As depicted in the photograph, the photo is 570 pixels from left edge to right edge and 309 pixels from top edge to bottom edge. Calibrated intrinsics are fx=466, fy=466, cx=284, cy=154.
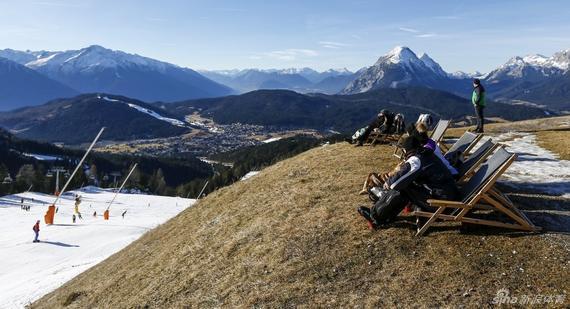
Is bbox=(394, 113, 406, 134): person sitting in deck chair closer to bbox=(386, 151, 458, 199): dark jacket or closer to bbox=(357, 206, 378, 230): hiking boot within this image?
bbox=(357, 206, 378, 230): hiking boot

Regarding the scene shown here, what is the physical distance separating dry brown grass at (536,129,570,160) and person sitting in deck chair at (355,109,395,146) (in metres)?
8.64

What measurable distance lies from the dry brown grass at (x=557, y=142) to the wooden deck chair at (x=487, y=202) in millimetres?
12563

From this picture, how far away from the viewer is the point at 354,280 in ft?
38.2

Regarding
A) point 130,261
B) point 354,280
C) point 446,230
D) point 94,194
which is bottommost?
point 94,194

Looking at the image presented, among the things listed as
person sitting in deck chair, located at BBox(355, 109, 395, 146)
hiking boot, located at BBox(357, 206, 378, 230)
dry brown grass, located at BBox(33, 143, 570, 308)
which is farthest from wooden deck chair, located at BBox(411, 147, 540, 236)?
person sitting in deck chair, located at BBox(355, 109, 395, 146)

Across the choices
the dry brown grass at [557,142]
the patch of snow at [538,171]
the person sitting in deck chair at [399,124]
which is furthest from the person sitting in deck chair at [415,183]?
the dry brown grass at [557,142]

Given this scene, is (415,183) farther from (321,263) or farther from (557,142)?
(557,142)

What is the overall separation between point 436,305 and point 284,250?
491cm

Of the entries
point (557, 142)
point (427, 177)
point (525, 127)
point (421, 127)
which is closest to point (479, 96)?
point (557, 142)

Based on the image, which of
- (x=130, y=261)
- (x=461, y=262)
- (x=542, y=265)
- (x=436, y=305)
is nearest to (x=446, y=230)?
(x=461, y=262)

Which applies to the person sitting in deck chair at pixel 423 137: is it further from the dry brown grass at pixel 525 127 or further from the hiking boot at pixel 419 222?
the dry brown grass at pixel 525 127

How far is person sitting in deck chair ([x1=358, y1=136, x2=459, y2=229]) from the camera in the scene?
13164 millimetres

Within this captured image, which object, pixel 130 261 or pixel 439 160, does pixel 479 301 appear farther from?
pixel 130 261

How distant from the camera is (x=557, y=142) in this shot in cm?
2741
